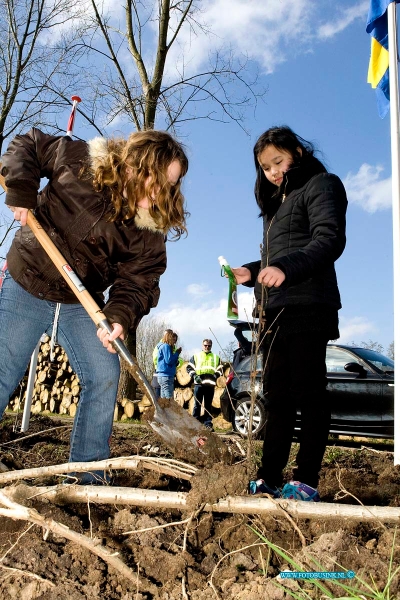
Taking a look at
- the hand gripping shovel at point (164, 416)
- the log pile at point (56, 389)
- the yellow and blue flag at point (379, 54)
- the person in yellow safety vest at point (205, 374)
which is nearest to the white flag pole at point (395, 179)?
the yellow and blue flag at point (379, 54)

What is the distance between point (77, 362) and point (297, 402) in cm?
110

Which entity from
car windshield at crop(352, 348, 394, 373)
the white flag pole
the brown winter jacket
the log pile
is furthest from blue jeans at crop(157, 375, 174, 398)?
the brown winter jacket

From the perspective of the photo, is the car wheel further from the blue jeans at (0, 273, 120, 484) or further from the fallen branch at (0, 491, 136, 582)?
the fallen branch at (0, 491, 136, 582)

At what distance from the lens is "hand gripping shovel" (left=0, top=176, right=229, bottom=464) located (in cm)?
229

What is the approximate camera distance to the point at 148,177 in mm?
2391

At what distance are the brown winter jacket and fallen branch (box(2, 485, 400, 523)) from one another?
809 millimetres

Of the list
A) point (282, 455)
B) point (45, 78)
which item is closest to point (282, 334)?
point (282, 455)

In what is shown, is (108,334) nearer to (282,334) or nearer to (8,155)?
(282,334)

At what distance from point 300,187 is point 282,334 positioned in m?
0.74

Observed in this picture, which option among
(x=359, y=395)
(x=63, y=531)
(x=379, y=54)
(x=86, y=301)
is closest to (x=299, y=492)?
(x=63, y=531)

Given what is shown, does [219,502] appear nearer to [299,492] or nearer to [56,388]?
[299,492]

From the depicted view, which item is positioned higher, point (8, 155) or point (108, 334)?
point (8, 155)

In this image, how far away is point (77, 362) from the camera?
2.51 meters

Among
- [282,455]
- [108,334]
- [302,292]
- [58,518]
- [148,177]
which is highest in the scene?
[148,177]
